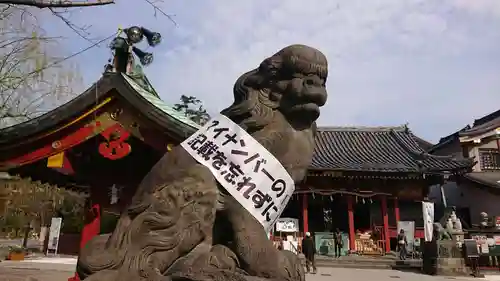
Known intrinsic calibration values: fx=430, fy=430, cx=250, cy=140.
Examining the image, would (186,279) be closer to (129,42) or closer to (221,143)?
(221,143)

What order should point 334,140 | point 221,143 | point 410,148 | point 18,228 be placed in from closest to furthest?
point 221,143 < point 410,148 < point 334,140 < point 18,228

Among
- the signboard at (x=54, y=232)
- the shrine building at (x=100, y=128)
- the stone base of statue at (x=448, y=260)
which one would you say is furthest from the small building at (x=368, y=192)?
the shrine building at (x=100, y=128)

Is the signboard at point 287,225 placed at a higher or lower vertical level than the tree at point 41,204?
lower

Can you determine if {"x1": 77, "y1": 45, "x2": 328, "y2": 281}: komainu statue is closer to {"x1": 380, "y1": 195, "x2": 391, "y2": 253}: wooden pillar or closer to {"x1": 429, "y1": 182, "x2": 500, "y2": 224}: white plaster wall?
{"x1": 380, "y1": 195, "x2": 391, "y2": 253}: wooden pillar

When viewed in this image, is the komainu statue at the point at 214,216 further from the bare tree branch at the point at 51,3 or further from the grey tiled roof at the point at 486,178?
the grey tiled roof at the point at 486,178

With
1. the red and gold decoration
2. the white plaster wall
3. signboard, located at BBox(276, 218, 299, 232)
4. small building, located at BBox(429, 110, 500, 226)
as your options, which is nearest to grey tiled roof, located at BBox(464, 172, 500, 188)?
small building, located at BBox(429, 110, 500, 226)

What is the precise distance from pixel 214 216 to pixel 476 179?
2184 cm

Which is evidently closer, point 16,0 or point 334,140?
point 16,0

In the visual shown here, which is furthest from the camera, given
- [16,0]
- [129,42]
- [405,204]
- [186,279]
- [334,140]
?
[334,140]

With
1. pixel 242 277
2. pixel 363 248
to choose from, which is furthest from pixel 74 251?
pixel 242 277

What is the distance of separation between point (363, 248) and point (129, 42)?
15350 mm

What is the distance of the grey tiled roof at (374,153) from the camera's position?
18.5m

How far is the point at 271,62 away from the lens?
3377 millimetres

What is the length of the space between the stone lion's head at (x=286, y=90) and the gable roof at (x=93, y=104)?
2316mm
